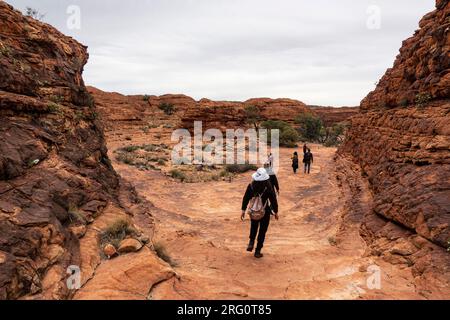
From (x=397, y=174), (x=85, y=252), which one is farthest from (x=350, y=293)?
A: (x=397, y=174)

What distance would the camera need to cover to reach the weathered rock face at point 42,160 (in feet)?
11.9

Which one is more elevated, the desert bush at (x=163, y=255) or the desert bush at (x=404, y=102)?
the desert bush at (x=404, y=102)

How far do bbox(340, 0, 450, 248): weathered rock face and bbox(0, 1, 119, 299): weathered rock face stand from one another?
203 inches

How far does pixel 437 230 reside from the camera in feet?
16.3

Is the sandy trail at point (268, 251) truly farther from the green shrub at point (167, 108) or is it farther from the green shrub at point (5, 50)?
the green shrub at point (167, 108)

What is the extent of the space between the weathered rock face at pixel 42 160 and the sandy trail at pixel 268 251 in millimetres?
1345

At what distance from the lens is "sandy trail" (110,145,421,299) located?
411cm

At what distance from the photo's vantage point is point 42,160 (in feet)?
18.7

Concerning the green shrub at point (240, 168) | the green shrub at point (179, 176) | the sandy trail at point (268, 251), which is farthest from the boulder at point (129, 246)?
the green shrub at point (240, 168)

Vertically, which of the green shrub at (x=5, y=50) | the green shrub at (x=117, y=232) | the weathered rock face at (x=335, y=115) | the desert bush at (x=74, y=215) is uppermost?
the weathered rock face at (x=335, y=115)

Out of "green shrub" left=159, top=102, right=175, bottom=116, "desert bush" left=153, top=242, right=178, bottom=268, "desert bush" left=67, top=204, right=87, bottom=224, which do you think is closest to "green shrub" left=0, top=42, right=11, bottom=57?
"desert bush" left=67, top=204, right=87, bottom=224

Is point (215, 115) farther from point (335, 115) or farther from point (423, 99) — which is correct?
point (335, 115)

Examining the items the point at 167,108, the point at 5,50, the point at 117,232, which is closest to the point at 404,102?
the point at 117,232

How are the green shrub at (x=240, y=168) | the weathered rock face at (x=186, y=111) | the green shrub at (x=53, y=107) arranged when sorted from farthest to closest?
the weathered rock face at (x=186, y=111), the green shrub at (x=240, y=168), the green shrub at (x=53, y=107)
